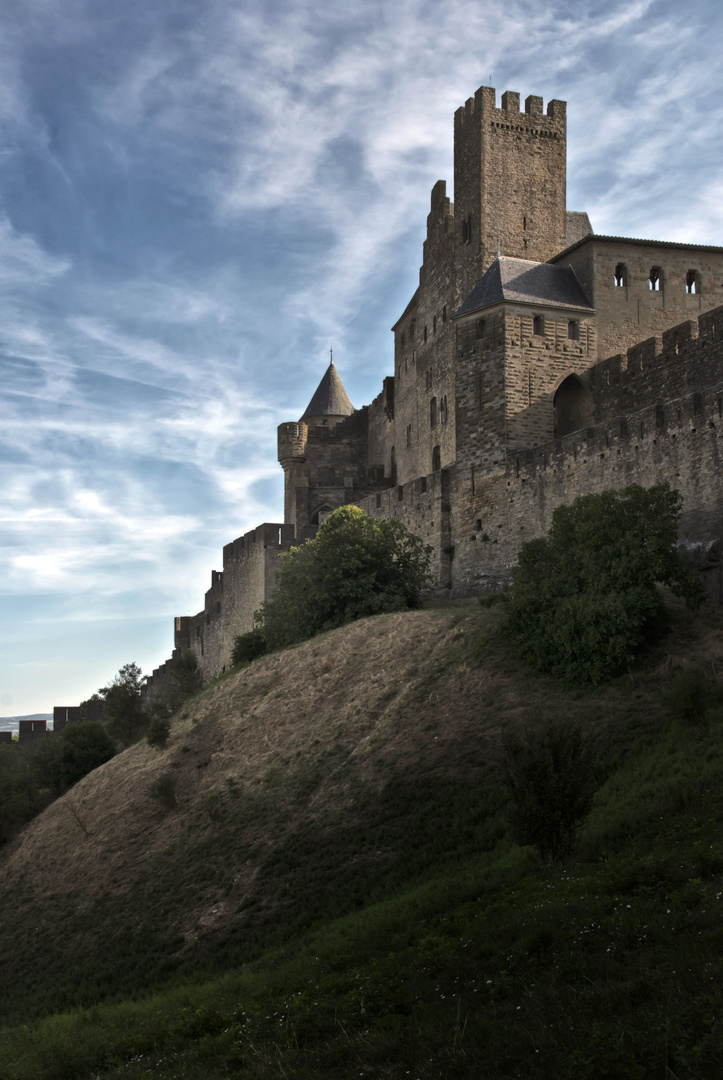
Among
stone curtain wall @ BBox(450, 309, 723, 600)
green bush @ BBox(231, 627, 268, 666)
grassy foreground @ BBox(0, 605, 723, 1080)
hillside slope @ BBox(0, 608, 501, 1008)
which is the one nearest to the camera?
grassy foreground @ BBox(0, 605, 723, 1080)

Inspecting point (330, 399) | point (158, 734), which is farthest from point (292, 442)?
point (158, 734)

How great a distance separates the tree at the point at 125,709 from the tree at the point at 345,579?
8297mm

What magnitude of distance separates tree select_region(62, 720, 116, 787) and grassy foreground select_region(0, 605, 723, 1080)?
5474 millimetres

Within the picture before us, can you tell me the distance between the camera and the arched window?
34.9 metres

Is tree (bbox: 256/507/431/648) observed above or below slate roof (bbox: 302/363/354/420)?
below

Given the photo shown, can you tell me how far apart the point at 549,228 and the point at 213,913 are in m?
33.2

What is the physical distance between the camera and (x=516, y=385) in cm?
3478

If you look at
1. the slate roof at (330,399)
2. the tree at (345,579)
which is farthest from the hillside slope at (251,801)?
the slate roof at (330,399)

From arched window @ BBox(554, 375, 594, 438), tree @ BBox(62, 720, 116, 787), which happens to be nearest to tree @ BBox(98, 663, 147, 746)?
tree @ BBox(62, 720, 116, 787)

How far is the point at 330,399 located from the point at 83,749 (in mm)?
27916

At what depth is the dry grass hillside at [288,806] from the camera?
17.5m

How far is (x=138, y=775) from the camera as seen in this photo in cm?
2741

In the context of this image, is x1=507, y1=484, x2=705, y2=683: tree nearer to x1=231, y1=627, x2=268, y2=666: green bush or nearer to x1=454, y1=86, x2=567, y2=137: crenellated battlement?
x1=231, y1=627, x2=268, y2=666: green bush

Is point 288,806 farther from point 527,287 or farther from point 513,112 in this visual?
point 513,112
